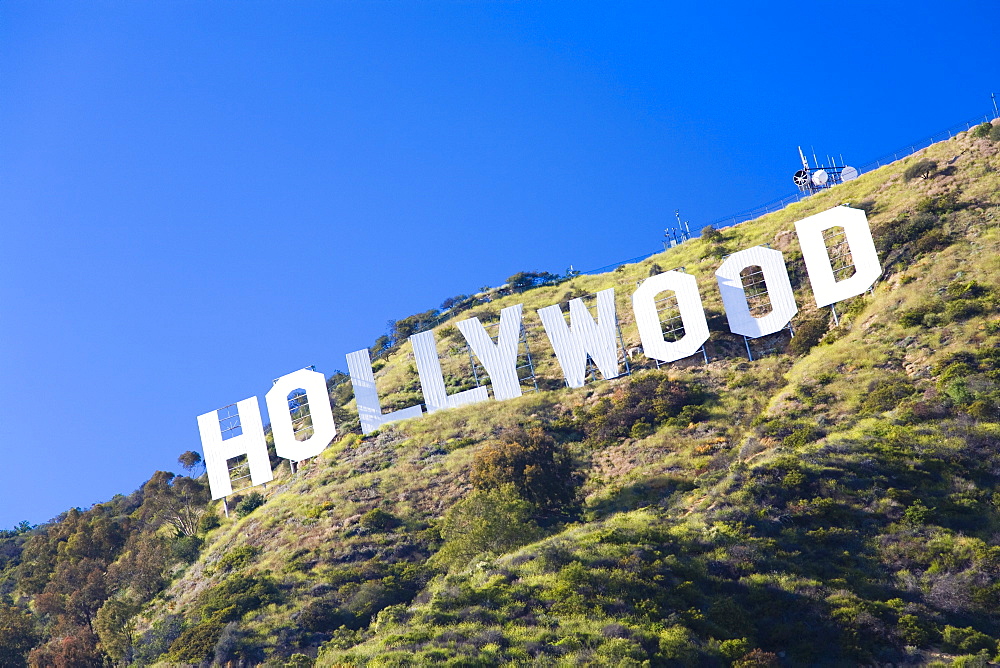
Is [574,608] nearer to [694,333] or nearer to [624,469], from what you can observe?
[624,469]

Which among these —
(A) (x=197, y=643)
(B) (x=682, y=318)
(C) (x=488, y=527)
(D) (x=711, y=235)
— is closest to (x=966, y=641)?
(C) (x=488, y=527)

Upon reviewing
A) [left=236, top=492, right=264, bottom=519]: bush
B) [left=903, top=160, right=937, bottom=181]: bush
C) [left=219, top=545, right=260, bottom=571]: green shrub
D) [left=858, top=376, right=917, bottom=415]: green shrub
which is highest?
[left=903, top=160, right=937, bottom=181]: bush

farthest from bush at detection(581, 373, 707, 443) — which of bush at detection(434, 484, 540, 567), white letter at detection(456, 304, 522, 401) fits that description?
bush at detection(434, 484, 540, 567)

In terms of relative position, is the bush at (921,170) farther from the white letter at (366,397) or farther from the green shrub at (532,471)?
the white letter at (366,397)

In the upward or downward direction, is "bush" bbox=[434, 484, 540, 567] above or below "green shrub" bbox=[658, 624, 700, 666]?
above

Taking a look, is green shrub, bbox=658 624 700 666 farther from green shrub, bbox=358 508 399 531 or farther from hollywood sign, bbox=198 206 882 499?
hollywood sign, bbox=198 206 882 499

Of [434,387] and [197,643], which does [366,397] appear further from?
[197,643]
